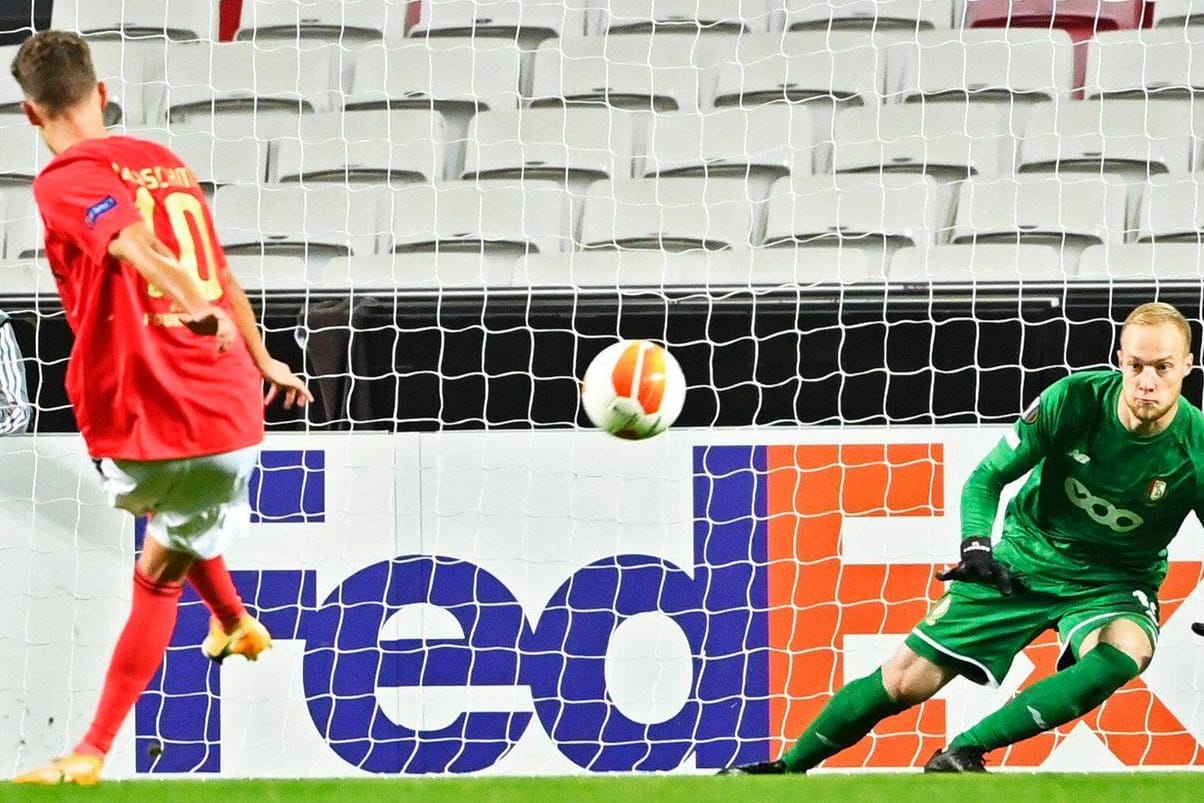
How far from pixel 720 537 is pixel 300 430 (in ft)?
4.19

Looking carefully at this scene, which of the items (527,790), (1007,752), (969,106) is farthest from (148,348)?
(969,106)

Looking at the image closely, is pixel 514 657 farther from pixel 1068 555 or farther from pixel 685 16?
pixel 685 16

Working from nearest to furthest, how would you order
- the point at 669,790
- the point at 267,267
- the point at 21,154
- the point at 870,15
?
the point at 669,790
the point at 267,267
the point at 21,154
the point at 870,15

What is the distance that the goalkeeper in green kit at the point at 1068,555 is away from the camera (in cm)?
423

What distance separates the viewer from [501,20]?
7.21 m

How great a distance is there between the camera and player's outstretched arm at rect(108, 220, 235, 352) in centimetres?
349

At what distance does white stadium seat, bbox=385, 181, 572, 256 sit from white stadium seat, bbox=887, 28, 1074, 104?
1463 millimetres

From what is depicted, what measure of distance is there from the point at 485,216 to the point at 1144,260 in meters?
2.22

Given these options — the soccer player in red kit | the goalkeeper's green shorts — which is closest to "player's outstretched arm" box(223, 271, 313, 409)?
the soccer player in red kit

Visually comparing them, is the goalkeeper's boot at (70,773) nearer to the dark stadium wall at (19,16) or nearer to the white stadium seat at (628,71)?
the white stadium seat at (628,71)

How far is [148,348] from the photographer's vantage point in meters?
3.70

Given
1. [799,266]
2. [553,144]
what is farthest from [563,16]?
[799,266]

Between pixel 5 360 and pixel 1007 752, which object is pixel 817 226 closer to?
pixel 1007 752

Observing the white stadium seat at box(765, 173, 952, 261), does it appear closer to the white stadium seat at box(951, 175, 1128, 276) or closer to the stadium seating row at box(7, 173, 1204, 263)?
the stadium seating row at box(7, 173, 1204, 263)
